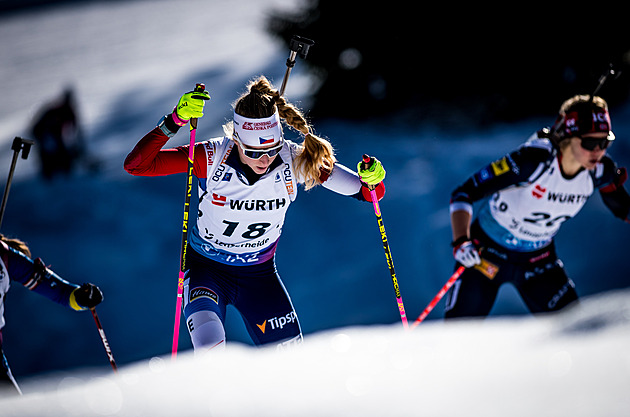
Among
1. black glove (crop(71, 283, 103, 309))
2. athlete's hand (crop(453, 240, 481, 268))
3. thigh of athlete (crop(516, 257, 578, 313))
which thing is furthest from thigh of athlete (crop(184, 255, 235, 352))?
thigh of athlete (crop(516, 257, 578, 313))

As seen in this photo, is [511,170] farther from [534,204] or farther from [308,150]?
[308,150]

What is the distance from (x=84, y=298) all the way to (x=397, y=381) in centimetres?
290

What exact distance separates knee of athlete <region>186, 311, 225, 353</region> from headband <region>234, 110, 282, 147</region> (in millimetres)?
1020

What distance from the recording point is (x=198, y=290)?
145 inches

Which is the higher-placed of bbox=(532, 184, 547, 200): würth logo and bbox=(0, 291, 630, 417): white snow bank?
bbox=(0, 291, 630, 417): white snow bank

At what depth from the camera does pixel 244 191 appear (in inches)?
142

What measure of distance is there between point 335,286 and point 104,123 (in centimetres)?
586

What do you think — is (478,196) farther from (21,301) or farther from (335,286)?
(21,301)

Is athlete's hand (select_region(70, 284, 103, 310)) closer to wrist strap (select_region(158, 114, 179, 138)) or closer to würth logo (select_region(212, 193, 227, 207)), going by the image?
würth logo (select_region(212, 193, 227, 207))

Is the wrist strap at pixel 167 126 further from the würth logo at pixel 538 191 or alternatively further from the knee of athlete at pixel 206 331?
the würth logo at pixel 538 191

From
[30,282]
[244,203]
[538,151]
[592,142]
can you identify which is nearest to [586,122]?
[592,142]

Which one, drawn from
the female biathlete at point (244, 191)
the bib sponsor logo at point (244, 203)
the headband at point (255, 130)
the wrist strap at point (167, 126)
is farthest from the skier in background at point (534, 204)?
the wrist strap at point (167, 126)

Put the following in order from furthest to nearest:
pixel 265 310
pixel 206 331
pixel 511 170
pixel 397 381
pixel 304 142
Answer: pixel 511 170
pixel 265 310
pixel 304 142
pixel 206 331
pixel 397 381

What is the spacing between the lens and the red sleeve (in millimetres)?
3455
